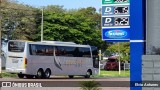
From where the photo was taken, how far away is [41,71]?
3133 cm

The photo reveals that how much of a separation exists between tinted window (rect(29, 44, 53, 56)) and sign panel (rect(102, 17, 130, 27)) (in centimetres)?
2054

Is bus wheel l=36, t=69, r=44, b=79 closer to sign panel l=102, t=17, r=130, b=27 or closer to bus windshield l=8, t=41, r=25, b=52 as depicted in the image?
bus windshield l=8, t=41, r=25, b=52

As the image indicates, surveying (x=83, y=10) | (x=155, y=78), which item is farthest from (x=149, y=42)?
(x=83, y=10)

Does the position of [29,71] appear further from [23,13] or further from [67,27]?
[67,27]

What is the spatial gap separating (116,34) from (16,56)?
2078 centimetres

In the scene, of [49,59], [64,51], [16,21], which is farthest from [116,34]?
[16,21]

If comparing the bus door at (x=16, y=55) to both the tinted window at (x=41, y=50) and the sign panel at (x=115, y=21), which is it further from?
the sign panel at (x=115, y=21)

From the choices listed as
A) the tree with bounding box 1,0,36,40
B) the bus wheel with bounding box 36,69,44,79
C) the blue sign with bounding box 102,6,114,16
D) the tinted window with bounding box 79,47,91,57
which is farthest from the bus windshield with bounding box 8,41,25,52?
the blue sign with bounding box 102,6,114,16

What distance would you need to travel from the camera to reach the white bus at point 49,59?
30.1 meters

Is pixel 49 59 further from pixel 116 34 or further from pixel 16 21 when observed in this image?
pixel 116 34

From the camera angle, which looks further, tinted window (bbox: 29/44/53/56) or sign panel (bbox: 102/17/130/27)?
tinted window (bbox: 29/44/53/56)

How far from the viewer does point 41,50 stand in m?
31.1

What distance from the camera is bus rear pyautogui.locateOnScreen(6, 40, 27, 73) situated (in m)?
29.9

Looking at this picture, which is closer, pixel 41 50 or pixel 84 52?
pixel 41 50
